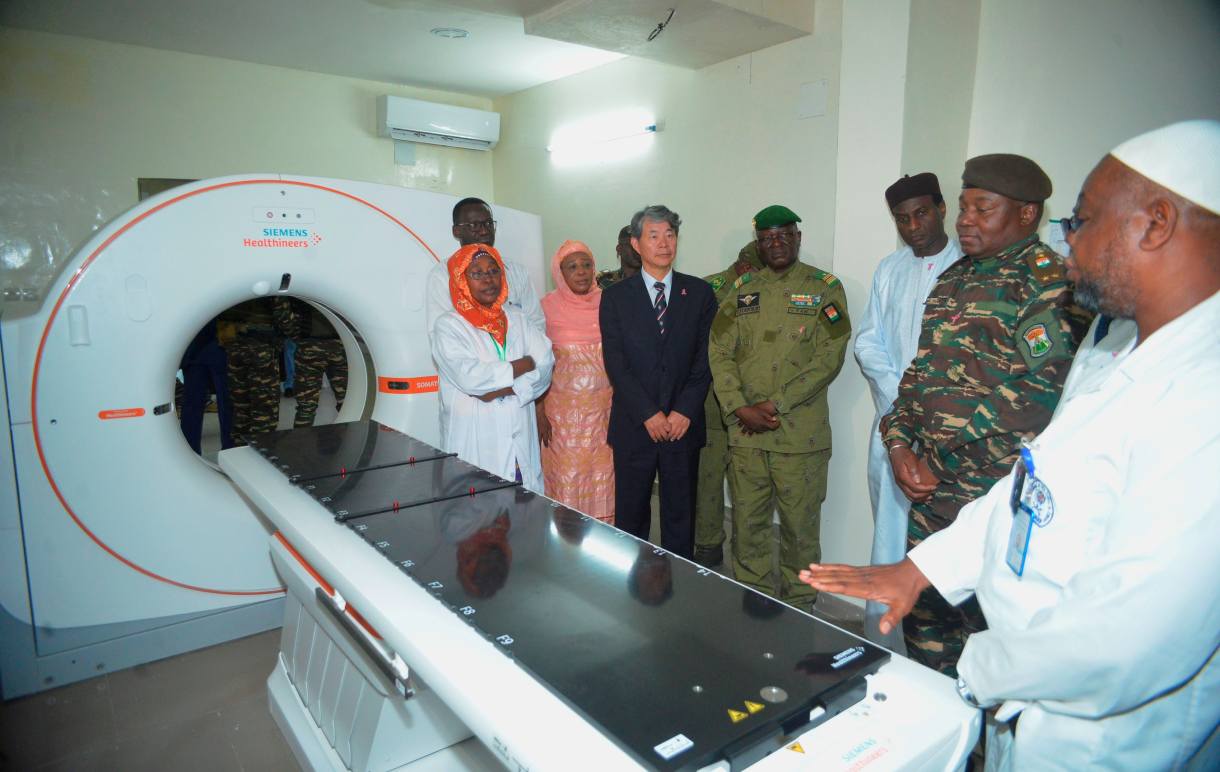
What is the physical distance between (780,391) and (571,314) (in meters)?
0.91

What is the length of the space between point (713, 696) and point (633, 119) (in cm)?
401

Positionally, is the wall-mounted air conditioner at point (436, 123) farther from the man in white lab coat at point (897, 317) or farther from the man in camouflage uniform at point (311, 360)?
the man in white lab coat at point (897, 317)

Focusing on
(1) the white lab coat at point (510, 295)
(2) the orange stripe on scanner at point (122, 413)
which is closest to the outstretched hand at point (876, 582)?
(1) the white lab coat at point (510, 295)

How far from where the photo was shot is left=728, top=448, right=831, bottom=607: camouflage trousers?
2.70 meters

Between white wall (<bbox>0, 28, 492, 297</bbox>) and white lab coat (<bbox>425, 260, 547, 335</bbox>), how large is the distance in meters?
2.91

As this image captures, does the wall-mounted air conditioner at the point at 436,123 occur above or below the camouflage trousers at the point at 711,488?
above

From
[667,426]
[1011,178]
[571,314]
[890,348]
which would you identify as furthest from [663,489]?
[1011,178]

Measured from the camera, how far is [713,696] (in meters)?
0.90

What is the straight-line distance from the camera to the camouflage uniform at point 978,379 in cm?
165

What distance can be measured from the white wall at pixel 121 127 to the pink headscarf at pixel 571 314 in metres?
3.08

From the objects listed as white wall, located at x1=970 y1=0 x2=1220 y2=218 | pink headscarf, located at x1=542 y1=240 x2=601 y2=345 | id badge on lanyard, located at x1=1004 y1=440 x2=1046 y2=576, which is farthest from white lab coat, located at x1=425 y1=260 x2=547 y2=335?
white wall, located at x1=970 y1=0 x2=1220 y2=218

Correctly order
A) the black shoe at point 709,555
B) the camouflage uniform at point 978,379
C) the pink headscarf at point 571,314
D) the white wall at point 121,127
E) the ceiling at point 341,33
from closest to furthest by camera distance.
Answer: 1. the camouflage uniform at point 978,379
2. the pink headscarf at point 571,314
3. the black shoe at point 709,555
4. the ceiling at point 341,33
5. the white wall at point 121,127

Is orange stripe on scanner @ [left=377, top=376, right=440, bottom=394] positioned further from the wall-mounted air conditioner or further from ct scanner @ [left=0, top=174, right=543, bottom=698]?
the wall-mounted air conditioner

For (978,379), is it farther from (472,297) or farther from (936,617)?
(472,297)
